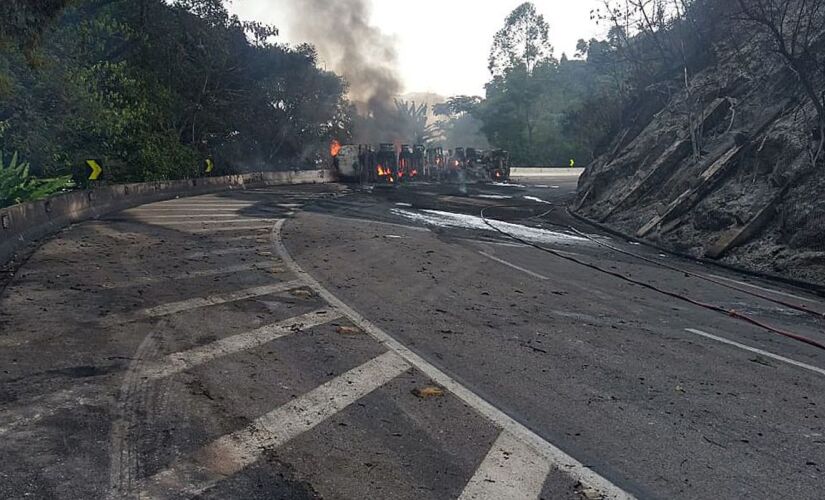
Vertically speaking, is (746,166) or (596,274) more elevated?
(746,166)

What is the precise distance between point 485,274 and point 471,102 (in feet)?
326

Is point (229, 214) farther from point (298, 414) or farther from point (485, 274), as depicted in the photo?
point (298, 414)

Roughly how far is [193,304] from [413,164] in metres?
39.4

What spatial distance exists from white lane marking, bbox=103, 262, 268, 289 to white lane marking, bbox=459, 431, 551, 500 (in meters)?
6.20

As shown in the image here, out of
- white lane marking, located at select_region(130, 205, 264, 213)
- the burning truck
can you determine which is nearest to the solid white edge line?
white lane marking, located at select_region(130, 205, 264, 213)

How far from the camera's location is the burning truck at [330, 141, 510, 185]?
41.7m

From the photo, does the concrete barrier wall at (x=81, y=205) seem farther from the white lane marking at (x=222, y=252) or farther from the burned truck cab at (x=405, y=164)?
the burned truck cab at (x=405, y=164)

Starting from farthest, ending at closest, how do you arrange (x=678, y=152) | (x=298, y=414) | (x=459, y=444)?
1. (x=678, y=152)
2. (x=298, y=414)
3. (x=459, y=444)

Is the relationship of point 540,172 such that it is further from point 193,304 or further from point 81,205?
point 193,304

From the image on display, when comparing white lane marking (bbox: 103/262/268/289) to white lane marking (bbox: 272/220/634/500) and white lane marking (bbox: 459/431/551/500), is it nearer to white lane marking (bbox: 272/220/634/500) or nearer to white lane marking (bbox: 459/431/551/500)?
white lane marking (bbox: 272/220/634/500)

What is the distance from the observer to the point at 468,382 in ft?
17.4

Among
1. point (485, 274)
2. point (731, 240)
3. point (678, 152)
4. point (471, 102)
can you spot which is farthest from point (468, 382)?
point (471, 102)

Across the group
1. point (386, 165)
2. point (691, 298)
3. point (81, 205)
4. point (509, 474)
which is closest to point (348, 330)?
point (509, 474)

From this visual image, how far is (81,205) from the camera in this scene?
16.4 meters
